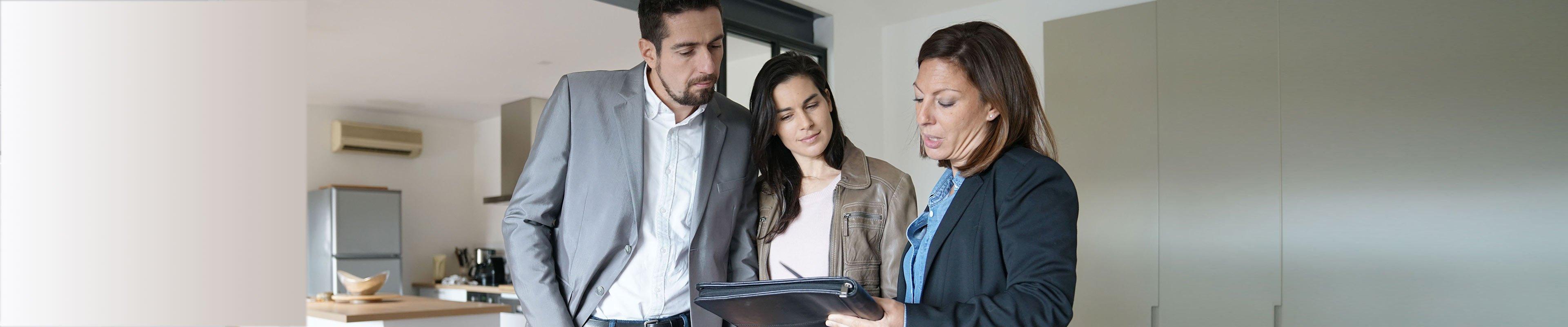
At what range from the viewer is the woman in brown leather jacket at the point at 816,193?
1949 millimetres

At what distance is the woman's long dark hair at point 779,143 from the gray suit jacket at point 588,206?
0.39 feet

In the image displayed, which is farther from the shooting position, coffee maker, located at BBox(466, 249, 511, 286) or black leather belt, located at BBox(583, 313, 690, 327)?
coffee maker, located at BBox(466, 249, 511, 286)

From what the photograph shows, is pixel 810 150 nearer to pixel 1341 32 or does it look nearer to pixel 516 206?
pixel 516 206

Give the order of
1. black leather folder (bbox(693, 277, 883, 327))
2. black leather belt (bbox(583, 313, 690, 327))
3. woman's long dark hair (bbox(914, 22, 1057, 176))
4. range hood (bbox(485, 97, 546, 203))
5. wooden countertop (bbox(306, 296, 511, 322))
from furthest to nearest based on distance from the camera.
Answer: range hood (bbox(485, 97, 546, 203)), wooden countertop (bbox(306, 296, 511, 322)), black leather belt (bbox(583, 313, 690, 327)), woman's long dark hair (bbox(914, 22, 1057, 176)), black leather folder (bbox(693, 277, 883, 327))

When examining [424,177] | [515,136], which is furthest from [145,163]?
[424,177]

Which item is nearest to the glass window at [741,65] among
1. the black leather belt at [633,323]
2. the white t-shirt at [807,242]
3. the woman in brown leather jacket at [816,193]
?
the woman in brown leather jacket at [816,193]

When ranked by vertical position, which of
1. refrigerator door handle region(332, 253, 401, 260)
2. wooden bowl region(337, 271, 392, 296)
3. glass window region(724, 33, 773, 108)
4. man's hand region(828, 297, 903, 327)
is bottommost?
refrigerator door handle region(332, 253, 401, 260)

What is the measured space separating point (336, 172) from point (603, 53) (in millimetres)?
3484

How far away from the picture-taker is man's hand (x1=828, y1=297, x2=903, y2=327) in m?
1.23

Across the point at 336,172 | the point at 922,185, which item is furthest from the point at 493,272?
the point at 922,185

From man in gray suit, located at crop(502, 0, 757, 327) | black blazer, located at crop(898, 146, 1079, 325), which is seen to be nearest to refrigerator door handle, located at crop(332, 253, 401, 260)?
man in gray suit, located at crop(502, 0, 757, 327)

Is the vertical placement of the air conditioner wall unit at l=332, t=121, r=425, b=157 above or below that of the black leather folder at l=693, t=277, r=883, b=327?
above

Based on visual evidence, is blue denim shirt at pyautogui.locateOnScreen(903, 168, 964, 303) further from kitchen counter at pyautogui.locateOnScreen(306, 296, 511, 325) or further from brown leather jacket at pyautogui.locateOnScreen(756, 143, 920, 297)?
kitchen counter at pyautogui.locateOnScreen(306, 296, 511, 325)

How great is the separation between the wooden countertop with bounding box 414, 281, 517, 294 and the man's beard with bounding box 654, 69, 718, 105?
15.9ft
